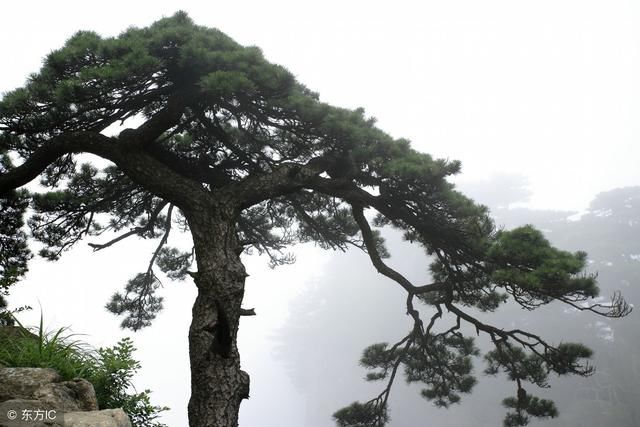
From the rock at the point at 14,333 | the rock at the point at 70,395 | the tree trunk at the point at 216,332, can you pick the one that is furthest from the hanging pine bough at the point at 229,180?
the rock at the point at 14,333

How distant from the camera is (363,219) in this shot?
21.4 feet

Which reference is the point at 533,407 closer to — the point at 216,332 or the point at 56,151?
the point at 216,332

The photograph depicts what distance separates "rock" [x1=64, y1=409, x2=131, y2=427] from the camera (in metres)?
2.71

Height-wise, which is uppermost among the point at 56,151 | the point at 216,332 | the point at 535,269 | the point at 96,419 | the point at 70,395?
the point at 56,151

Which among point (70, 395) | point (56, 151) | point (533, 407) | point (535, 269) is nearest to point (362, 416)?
point (533, 407)

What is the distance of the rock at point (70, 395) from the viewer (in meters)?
2.94

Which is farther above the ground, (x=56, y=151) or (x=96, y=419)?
(x=56, y=151)

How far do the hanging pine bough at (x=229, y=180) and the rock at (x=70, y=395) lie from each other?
39.2 inches

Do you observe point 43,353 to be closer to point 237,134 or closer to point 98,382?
point 98,382

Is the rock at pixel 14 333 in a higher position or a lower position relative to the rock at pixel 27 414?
higher

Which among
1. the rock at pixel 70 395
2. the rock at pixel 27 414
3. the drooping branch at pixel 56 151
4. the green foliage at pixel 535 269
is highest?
the drooping branch at pixel 56 151

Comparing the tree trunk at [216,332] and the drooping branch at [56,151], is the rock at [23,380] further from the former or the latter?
the drooping branch at [56,151]

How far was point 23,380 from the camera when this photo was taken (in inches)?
119

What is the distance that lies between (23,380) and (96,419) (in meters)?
0.70
